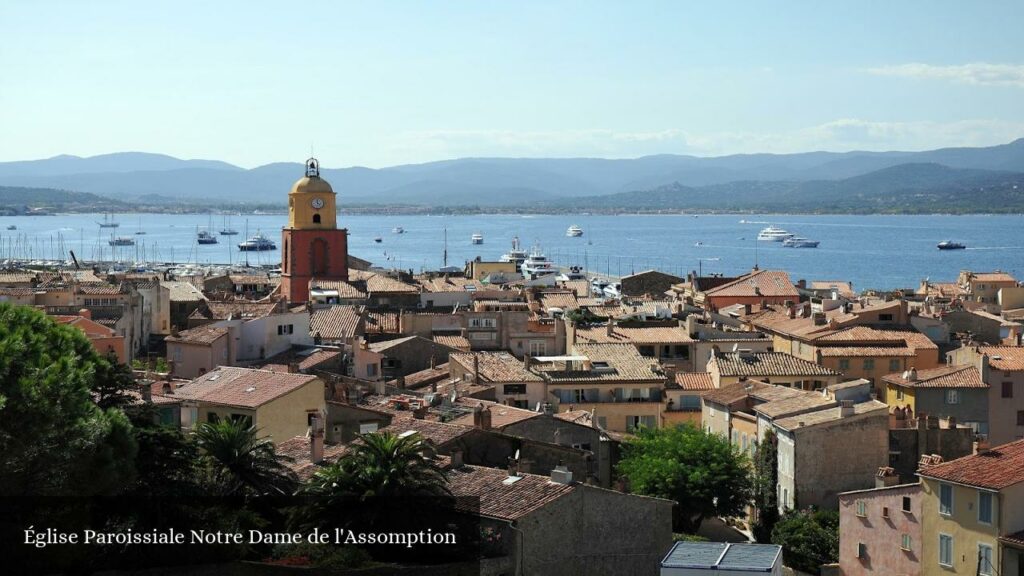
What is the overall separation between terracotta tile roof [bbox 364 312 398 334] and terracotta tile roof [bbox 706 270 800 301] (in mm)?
16884

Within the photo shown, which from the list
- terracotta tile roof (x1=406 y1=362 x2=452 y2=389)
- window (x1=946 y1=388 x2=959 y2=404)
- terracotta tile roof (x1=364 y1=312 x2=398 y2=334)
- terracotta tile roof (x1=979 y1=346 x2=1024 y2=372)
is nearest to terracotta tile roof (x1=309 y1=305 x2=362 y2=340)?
terracotta tile roof (x1=364 y1=312 x2=398 y2=334)

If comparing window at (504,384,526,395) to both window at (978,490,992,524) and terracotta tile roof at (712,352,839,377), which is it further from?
window at (978,490,992,524)

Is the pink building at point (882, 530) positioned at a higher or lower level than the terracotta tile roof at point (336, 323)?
lower

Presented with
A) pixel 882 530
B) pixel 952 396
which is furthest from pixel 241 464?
pixel 952 396

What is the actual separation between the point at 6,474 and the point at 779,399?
701 inches

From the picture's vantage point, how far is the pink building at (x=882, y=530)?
23641mm

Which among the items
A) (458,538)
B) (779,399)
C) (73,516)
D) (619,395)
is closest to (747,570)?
(458,538)

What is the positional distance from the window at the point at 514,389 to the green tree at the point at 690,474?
5.92m

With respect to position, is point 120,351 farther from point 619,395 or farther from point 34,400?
point 34,400

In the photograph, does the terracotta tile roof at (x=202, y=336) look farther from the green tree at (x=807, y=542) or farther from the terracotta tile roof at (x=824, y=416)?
the green tree at (x=807, y=542)

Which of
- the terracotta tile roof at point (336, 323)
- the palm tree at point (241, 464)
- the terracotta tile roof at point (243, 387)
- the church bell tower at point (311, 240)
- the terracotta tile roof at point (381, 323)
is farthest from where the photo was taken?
the church bell tower at point (311, 240)

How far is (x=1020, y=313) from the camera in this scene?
59.9 meters

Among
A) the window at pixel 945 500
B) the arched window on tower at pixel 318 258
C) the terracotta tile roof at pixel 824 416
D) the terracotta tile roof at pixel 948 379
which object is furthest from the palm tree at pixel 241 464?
the arched window on tower at pixel 318 258

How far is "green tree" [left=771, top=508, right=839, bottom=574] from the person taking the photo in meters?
26.0
